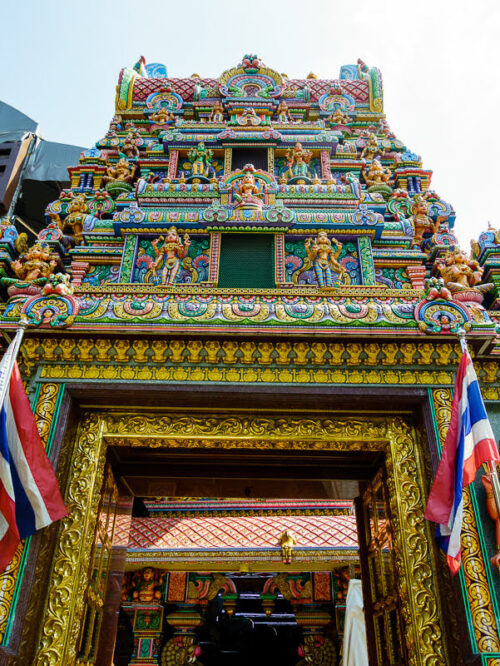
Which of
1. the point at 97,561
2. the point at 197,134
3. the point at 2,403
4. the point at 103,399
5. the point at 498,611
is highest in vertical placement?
the point at 197,134

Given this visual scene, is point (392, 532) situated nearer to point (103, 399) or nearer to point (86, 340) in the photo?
point (103, 399)

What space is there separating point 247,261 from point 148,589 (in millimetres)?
8563

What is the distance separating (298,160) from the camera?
32.0 ft

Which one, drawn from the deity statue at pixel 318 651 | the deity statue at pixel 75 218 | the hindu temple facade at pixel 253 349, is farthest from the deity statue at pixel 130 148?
the deity statue at pixel 318 651

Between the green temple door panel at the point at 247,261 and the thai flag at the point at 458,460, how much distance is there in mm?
3200

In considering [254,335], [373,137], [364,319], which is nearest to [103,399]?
[254,335]

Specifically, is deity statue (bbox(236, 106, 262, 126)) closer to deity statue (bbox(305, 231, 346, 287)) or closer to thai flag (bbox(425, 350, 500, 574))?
deity statue (bbox(305, 231, 346, 287))

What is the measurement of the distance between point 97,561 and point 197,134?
7173mm

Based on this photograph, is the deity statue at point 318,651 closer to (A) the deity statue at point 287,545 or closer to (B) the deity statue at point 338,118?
(A) the deity statue at point 287,545

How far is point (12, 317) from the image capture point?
244 inches

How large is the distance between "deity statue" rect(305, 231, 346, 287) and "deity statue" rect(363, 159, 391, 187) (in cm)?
226

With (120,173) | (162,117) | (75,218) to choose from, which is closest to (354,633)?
(75,218)

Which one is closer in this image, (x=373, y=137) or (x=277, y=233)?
(x=277, y=233)

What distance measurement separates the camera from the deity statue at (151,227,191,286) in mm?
7801
